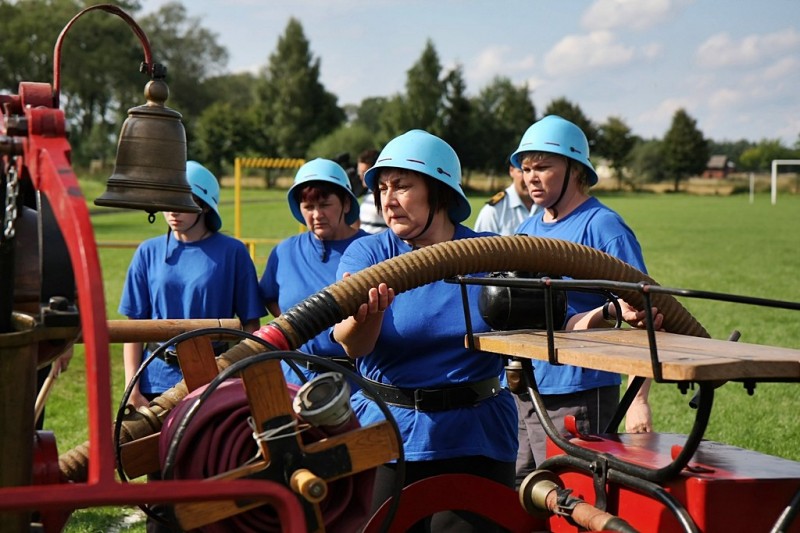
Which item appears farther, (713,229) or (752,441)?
(713,229)

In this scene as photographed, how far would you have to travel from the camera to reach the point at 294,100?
9744cm

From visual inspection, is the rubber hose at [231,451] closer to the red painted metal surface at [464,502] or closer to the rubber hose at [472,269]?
the rubber hose at [472,269]

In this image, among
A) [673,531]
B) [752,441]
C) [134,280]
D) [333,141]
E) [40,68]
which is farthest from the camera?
[333,141]

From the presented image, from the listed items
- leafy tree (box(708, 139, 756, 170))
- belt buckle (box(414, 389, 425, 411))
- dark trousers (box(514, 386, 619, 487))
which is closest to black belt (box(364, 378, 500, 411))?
belt buckle (box(414, 389, 425, 411))

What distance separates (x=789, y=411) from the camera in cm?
930

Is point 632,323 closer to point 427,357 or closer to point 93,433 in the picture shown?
point 427,357

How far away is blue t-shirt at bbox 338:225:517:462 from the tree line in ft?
184

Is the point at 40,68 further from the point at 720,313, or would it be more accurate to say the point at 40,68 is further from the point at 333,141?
the point at 720,313

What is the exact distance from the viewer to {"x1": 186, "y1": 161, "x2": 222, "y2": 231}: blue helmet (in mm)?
5730

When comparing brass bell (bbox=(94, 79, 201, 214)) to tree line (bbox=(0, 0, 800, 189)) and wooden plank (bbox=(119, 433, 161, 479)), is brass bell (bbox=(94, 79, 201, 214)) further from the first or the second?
tree line (bbox=(0, 0, 800, 189))

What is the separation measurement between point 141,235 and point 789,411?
84.7 feet

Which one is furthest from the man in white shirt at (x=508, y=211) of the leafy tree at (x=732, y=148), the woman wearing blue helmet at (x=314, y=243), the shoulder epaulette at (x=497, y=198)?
the leafy tree at (x=732, y=148)

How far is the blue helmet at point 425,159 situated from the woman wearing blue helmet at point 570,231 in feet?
2.90

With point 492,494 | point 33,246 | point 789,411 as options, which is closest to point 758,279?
point 789,411
